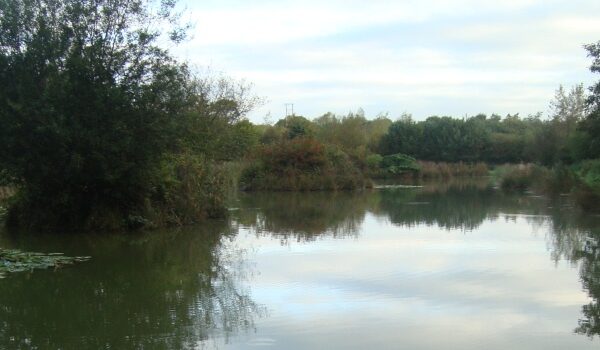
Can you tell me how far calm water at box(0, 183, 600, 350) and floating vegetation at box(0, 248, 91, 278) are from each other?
0.38 meters

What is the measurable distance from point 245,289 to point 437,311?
294cm

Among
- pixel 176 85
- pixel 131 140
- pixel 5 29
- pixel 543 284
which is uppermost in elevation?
pixel 5 29

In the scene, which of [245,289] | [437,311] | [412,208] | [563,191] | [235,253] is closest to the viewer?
[437,311]

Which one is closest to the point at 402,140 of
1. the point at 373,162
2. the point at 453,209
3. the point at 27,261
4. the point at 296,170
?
the point at 373,162

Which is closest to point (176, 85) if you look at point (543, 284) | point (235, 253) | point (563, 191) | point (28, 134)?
point (28, 134)

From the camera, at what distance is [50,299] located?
8.70m

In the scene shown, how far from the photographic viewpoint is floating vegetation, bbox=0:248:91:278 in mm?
10485

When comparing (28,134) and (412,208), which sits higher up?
(28,134)

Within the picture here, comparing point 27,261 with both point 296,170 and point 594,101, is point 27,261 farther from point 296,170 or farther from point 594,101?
point 296,170

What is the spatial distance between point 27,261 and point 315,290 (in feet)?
17.4

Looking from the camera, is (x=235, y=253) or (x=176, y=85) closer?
(x=235, y=253)

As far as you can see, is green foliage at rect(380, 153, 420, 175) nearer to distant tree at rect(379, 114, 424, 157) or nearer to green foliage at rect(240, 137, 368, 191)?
distant tree at rect(379, 114, 424, 157)

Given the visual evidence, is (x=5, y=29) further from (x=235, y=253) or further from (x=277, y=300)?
(x=277, y=300)

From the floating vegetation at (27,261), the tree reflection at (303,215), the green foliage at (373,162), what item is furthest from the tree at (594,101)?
the green foliage at (373,162)
